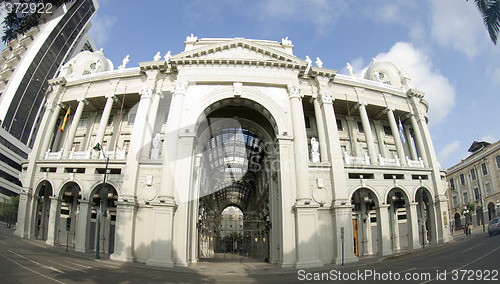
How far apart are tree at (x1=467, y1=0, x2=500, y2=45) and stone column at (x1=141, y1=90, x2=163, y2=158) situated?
23782 mm

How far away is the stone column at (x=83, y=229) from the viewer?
24641 mm

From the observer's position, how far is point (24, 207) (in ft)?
88.0

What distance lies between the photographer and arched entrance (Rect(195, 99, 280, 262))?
27922mm

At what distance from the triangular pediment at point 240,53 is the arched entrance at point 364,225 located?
15674 mm

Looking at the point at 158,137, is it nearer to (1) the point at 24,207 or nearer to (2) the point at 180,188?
(2) the point at 180,188

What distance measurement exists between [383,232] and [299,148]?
11419 mm

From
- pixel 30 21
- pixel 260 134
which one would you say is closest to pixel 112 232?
pixel 260 134

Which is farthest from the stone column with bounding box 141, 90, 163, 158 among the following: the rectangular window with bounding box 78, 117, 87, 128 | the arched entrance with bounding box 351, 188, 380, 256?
the arched entrance with bounding box 351, 188, 380, 256

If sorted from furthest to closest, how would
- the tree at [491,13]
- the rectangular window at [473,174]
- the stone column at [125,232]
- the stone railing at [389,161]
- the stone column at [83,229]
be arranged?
the rectangular window at [473,174]
the stone railing at [389,161]
the stone column at [83,229]
the stone column at [125,232]
the tree at [491,13]

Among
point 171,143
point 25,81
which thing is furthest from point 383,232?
point 25,81

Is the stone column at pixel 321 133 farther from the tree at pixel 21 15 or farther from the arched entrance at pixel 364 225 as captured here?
the tree at pixel 21 15

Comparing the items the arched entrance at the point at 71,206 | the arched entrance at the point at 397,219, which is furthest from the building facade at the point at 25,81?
the arched entrance at the point at 397,219

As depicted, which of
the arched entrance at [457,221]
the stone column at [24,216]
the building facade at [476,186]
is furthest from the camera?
the arched entrance at [457,221]

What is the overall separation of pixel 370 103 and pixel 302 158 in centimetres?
1235
